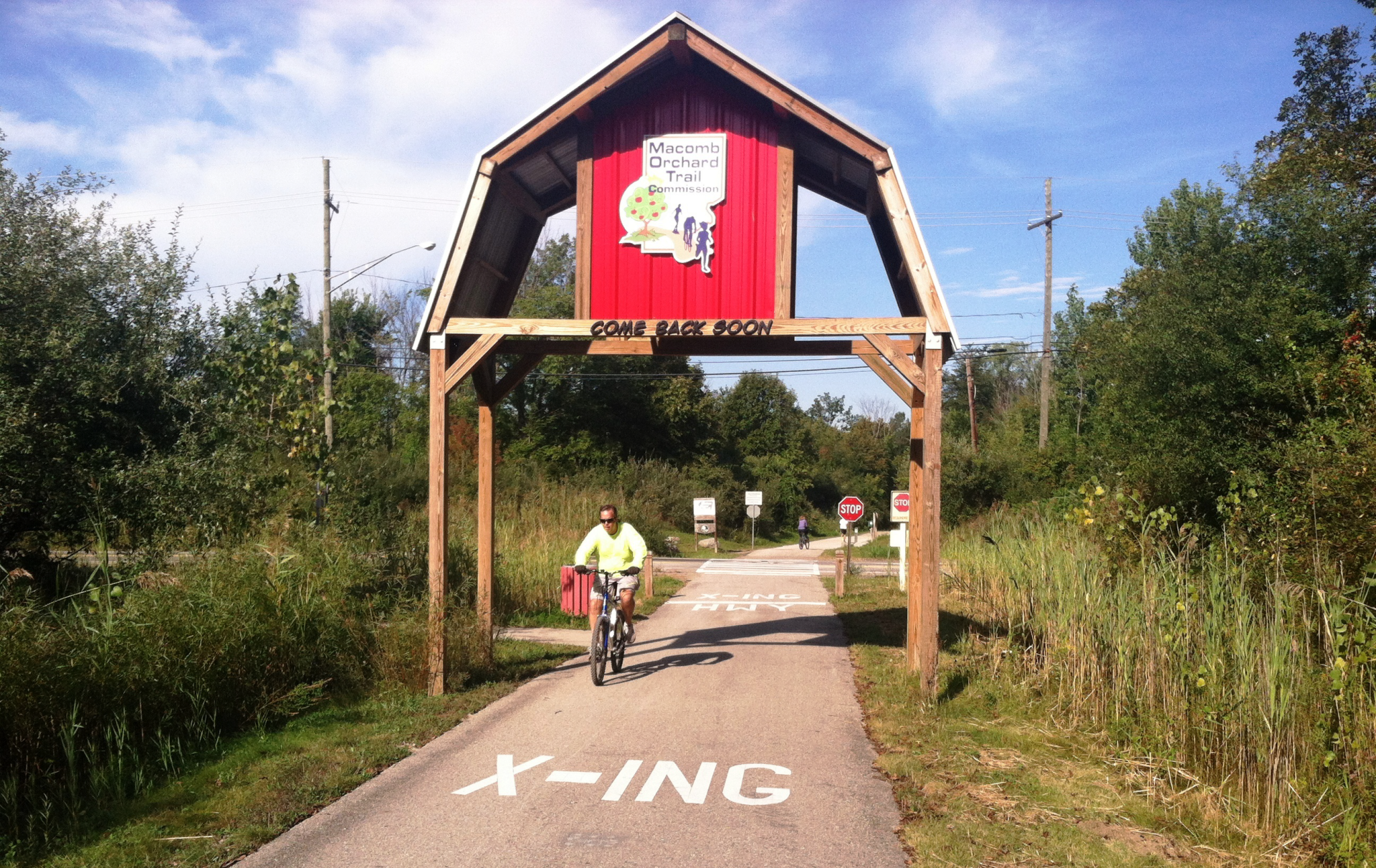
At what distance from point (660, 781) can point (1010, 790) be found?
2526 millimetres

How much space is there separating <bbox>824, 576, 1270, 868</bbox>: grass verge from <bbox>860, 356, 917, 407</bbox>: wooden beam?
3191mm

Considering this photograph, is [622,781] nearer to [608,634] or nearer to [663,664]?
[608,634]

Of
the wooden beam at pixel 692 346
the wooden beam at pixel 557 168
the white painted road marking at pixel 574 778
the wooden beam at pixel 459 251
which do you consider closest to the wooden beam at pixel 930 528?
the wooden beam at pixel 692 346

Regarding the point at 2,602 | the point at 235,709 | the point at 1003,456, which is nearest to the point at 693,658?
the point at 235,709

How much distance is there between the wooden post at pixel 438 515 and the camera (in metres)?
10.1

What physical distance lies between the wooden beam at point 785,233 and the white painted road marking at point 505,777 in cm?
558

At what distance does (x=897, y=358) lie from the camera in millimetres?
10422

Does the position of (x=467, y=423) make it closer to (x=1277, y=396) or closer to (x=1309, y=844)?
(x=1277, y=396)

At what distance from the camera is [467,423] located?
4866 cm

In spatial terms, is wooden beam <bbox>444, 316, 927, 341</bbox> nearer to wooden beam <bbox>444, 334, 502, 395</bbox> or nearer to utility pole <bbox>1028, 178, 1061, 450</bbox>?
wooden beam <bbox>444, 334, 502, 395</bbox>

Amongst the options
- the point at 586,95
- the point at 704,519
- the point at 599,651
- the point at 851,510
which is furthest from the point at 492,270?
the point at 704,519

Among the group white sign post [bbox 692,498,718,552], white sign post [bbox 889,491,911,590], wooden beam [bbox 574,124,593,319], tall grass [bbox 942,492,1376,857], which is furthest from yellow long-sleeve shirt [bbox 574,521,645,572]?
white sign post [bbox 692,498,718,552]

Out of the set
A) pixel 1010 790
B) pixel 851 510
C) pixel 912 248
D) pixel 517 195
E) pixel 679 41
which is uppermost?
pixel 679 41

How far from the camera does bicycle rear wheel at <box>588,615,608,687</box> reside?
Answer: 35.1ft
